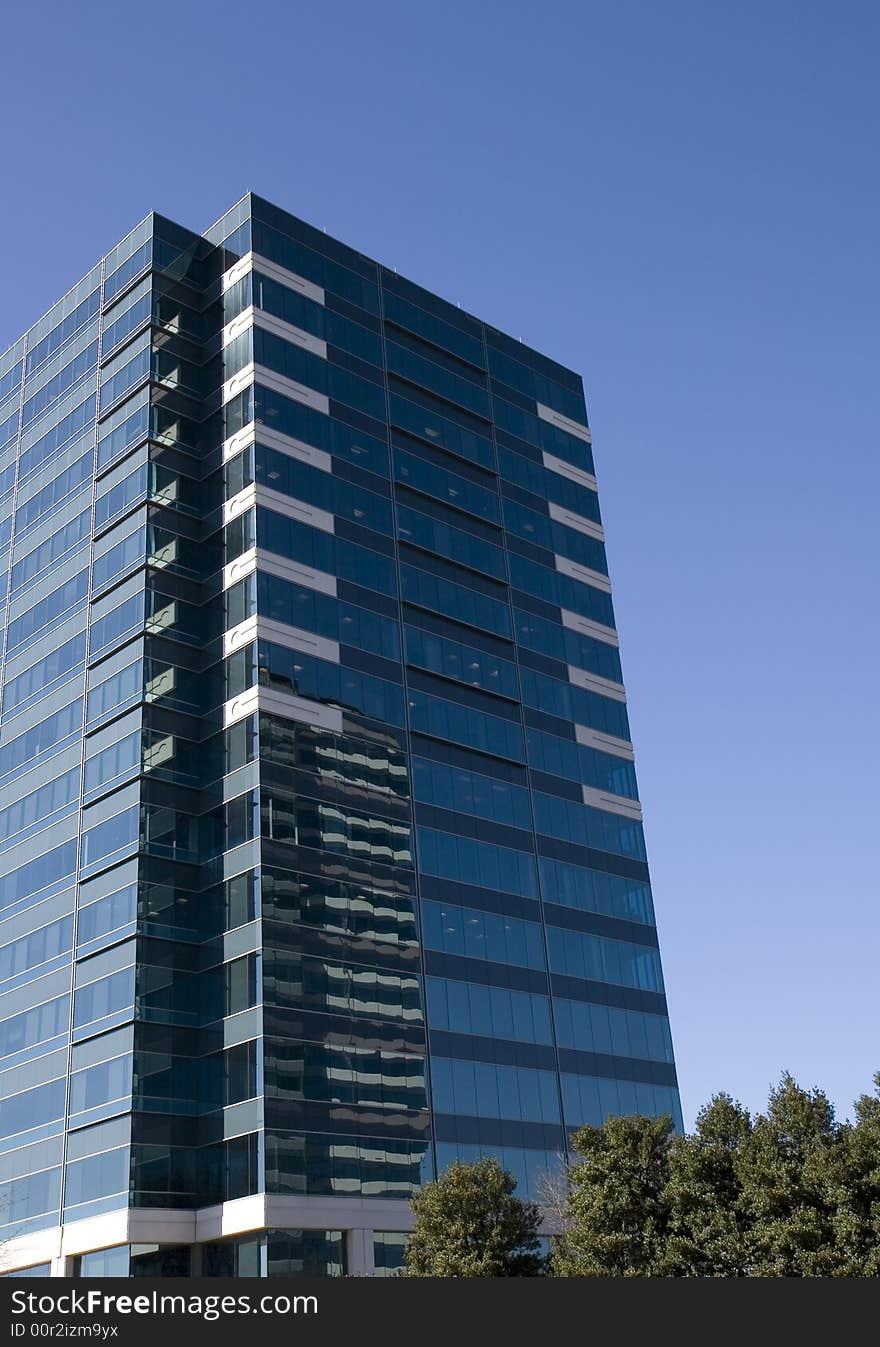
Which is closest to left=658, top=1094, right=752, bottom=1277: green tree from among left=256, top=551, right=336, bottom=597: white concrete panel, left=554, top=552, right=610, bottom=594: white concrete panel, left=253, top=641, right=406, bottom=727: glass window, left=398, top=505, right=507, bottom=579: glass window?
left=253, top=641, right=406, bottom=727: glass window

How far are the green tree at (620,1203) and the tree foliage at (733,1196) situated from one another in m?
0.04

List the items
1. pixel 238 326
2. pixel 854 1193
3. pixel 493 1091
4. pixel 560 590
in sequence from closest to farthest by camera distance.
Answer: pixel 854 1193, pixel 493 1091, pixel 238 326, pixel 560 590

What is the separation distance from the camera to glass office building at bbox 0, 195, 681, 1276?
211 feet

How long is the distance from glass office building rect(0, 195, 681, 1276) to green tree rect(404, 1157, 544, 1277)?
36.2 ft

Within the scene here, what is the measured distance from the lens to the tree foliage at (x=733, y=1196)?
43281 millimetres

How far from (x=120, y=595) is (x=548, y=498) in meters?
29.9

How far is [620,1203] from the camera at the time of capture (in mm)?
48312

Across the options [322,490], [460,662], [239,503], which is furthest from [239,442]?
[460,662]

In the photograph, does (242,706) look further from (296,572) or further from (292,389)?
(292,389)

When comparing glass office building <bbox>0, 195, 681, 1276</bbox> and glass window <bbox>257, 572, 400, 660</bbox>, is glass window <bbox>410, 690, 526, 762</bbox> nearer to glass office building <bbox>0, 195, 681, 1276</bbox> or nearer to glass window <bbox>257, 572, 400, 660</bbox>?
glass office building <bbox>0, 195, 681, 1276</bbox>

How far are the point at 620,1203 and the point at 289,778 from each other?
27896 millimetres

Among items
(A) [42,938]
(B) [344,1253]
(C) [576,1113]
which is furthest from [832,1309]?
(A) [42,938]

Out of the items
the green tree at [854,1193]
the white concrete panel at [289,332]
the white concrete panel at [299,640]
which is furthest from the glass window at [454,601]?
the green tree at [854,1193]

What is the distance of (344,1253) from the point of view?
62.2m
